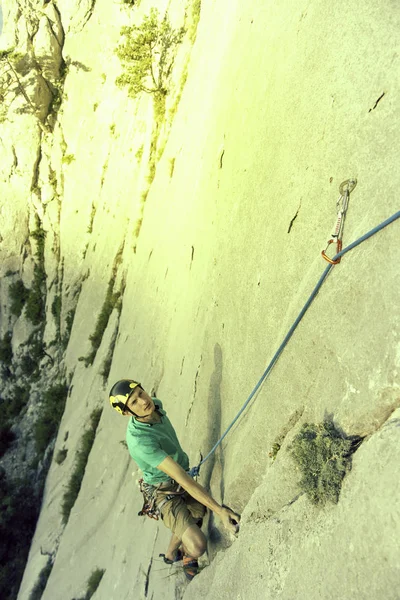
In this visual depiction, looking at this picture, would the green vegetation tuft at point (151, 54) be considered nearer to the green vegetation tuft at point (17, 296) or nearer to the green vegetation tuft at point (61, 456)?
the green vegetation tuft at point (17, 296)

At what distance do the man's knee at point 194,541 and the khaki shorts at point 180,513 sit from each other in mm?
56

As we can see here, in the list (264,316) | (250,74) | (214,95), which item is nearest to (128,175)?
(214,95)

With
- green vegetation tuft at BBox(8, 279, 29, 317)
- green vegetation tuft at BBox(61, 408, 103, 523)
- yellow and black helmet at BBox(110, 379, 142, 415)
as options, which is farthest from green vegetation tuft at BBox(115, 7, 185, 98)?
yellow and black helmet at BBox(110, 379, 142, 415)

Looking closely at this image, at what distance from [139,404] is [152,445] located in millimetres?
350

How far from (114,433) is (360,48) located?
8719 millimetres

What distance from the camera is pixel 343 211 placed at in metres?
2.66

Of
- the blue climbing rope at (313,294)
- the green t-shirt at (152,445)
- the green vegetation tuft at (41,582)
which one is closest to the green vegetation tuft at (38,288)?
the green vegetation tuft at (41,582)

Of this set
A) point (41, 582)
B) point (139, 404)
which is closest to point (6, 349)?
point (41, 582)

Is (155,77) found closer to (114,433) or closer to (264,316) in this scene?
(114,433)

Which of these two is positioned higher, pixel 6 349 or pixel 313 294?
pixel 6 349

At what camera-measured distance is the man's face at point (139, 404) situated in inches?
137

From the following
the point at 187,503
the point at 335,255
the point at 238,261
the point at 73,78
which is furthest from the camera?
the point at 73,78

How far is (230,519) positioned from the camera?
3404 mm

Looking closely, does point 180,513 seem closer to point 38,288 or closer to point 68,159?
point 38,288
